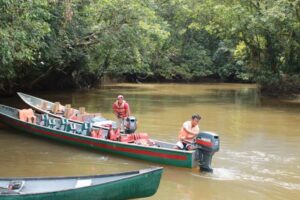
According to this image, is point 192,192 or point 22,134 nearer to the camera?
point 192,192

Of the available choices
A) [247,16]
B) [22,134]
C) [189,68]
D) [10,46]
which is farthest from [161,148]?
[189,68]

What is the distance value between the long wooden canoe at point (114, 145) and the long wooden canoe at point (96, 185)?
2.99 m

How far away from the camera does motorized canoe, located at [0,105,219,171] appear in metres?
10.5

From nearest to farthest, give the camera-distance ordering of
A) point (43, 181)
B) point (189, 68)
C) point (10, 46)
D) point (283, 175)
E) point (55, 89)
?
1. point (43, 181)
2. point (283, 175)
3. point (10, 46)
4. point (55, 89)
5. point (189, 68)

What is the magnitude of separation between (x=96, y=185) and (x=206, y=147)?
12.6 feet

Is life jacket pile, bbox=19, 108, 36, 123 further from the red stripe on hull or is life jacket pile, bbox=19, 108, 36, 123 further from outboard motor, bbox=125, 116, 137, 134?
outboard motor, bbox=125, 116, 137, 134

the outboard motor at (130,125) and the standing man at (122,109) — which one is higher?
the standing man at (122,109)

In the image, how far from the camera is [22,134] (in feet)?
48.9

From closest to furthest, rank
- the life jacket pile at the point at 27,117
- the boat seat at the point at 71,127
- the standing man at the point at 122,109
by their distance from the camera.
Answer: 1. the boat seat at the point at 71,127
2. the standing man at the point at 122,109
3. the life jacket pile at the point at 27,117

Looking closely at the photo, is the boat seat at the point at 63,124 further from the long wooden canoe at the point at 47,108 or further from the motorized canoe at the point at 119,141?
the long wooden canoe at the point at 47,108

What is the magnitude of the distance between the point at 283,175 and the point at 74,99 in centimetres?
1806

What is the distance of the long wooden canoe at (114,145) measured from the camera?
10.6m

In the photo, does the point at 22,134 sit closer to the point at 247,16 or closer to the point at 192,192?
the point at 192,192

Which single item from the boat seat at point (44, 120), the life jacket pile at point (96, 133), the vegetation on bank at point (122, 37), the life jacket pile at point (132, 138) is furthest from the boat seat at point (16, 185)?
the boat seat at point (44, 120)
